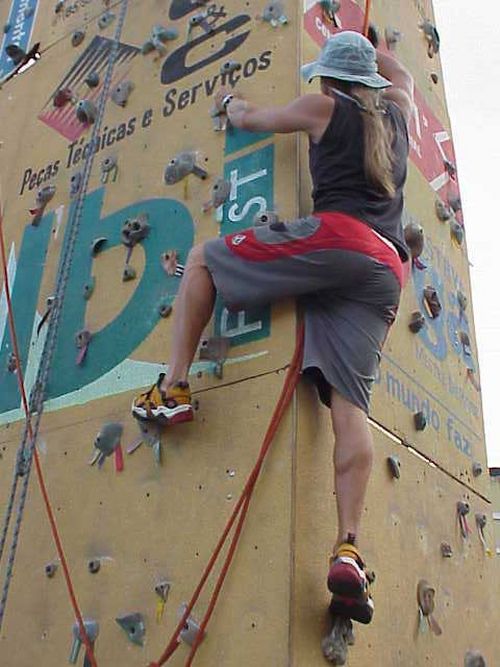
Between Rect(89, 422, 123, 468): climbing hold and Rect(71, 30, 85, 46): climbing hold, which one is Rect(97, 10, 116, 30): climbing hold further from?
Rect(89, 422, 123, 468): climbing hold

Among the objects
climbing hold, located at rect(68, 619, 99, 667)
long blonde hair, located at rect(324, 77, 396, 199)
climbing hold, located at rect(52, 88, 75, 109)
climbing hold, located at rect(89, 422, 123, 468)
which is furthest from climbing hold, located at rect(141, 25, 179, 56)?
climbing hold, located at rect(68, 619, 99, 667)

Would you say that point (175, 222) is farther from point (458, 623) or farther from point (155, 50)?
point (458, 623)

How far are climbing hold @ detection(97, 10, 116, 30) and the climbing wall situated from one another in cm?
3

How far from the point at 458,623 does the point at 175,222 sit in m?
1.97

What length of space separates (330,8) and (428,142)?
1.09 m

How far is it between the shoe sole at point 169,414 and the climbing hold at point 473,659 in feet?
5.07

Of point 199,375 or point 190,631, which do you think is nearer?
point 190,631

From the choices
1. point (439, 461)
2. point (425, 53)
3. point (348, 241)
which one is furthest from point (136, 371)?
point (425, 53)

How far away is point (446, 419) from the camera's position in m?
3.95

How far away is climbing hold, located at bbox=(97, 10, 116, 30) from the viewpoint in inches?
186

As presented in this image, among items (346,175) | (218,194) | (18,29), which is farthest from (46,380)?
(18,29)

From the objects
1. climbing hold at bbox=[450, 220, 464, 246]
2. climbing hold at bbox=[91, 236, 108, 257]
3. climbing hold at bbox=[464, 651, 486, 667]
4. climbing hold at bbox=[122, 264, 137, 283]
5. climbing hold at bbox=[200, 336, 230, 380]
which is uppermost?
climbing hold at bbox=[450, 220, 464, 246]

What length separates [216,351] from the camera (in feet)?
10.2

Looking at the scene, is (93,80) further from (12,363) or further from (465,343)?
(465,343)
